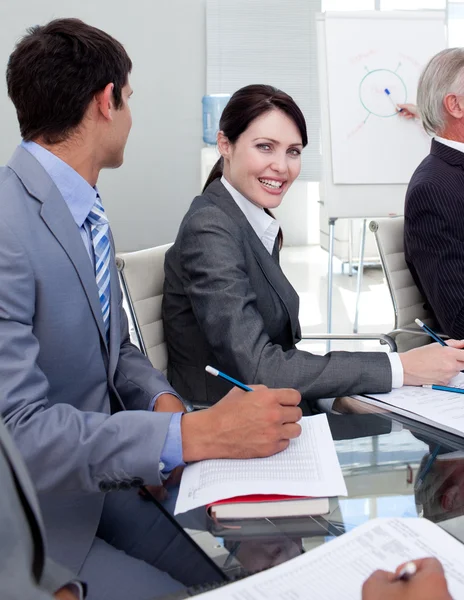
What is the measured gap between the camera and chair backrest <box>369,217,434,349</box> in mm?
2352

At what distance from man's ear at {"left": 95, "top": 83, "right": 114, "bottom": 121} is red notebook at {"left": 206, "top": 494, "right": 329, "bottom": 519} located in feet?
2.46

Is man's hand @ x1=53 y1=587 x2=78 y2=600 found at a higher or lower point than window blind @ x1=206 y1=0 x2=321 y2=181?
lower

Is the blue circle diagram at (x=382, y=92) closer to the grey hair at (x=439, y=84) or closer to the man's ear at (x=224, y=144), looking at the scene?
the grey hair at (x=439, y=84)

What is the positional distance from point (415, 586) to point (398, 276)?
1801mm

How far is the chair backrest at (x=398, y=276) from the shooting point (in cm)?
235

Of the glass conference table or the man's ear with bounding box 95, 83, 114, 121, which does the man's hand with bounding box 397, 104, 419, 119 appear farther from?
the glass conference table

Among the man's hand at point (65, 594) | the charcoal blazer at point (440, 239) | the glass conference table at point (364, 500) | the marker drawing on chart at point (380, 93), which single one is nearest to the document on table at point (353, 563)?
the glass conference table at point (364, 500)

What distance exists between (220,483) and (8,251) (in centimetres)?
48

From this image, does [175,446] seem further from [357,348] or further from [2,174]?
[357,348]

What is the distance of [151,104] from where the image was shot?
6.88 meters

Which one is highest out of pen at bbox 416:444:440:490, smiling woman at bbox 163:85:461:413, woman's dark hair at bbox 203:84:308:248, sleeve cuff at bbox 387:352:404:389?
woman's dark hair at bbox 203:84:308:248

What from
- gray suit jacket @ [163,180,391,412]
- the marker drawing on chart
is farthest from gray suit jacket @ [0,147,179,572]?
the marker drawing on chart

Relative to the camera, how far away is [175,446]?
1042 mm

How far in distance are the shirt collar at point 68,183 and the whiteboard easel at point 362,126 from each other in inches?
88.2
